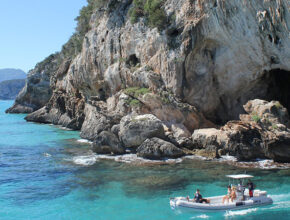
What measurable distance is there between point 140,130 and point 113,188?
27.7 ft

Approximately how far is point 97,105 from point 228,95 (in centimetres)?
1560

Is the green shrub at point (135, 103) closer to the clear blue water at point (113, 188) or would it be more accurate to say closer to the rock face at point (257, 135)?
the clear blue water at point (113, 188)

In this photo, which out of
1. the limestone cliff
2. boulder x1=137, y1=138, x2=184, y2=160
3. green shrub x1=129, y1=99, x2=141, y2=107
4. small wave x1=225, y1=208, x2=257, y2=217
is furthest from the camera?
green shrub x1=129, y1=99, x2=141, y2=107

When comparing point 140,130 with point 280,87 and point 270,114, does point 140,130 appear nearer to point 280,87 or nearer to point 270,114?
point 270,114

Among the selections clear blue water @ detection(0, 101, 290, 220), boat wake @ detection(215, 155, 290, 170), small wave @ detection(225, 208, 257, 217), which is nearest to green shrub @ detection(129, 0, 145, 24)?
clear blue water @ detection(0, 101, 290, 220)

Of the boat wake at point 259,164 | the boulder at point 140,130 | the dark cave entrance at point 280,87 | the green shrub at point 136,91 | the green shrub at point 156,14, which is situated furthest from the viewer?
the green shrub at point 136,91

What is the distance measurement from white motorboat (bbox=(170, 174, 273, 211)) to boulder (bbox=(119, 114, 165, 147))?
1054 centimetres

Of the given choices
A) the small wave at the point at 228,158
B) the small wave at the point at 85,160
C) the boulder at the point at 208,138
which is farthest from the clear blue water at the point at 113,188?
the boulder at the point at 208,138

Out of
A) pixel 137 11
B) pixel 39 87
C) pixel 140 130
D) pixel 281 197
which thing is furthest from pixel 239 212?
pixel 39 87

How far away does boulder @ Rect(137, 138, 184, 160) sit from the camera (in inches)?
997

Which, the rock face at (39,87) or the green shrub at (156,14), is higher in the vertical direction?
the green shrub at (156,14)

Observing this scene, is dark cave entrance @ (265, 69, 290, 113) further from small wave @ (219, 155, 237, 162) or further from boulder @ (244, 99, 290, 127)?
small wave @ (219, 155, 237, 162)

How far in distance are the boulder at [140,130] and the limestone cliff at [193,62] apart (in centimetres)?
124

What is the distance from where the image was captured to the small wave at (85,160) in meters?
25.4
